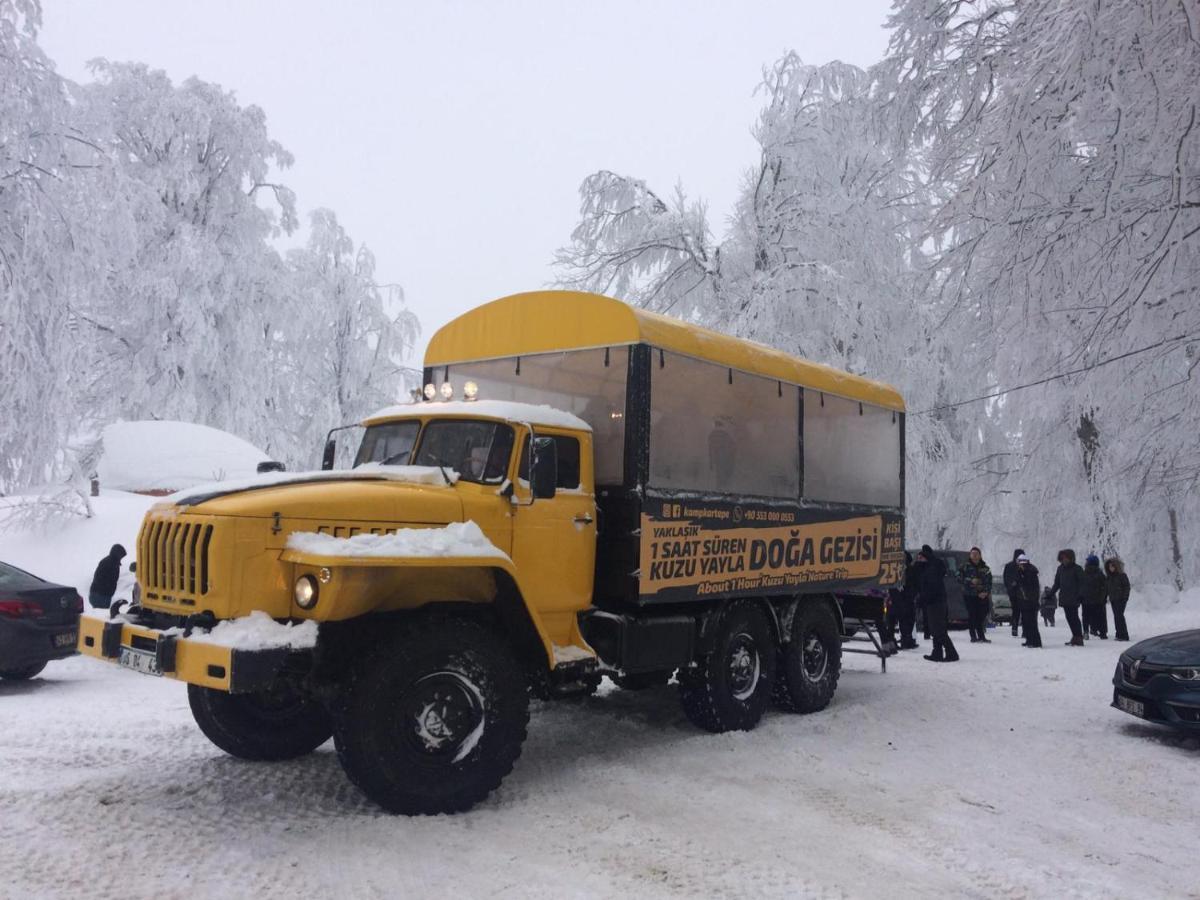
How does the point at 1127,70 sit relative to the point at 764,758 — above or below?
above

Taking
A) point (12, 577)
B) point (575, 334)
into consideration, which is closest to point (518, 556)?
point (575, 334)

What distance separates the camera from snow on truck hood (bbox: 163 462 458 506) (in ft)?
18.7

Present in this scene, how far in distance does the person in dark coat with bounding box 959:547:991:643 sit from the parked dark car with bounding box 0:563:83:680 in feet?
44.5

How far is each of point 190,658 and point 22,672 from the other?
6235 millimetres

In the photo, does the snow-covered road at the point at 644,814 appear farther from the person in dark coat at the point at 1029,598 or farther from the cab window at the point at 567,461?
the person in dark coat at the point at 1029,598

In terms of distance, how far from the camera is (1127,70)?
7305 mm

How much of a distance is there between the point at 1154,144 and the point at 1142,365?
259 centimetres

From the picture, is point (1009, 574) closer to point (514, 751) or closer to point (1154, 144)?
point (1154, 144)

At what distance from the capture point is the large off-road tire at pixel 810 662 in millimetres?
9172

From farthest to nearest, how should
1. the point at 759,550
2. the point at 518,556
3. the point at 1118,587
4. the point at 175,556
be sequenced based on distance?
the point at 1118,587, the point at 759,550, the point at 518,556, the point at 175,556

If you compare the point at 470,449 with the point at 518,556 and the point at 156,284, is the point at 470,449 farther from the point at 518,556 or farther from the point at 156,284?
the point at 156,284

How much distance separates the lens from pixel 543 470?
6656 millimetres

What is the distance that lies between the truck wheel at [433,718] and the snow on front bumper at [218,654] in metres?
0.51

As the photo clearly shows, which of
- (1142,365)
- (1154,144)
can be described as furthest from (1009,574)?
(1154,144)
